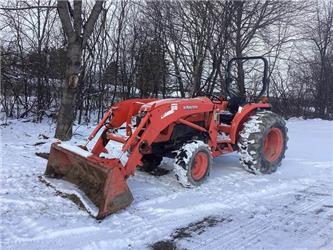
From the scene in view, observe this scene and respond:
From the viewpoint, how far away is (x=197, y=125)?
625cm

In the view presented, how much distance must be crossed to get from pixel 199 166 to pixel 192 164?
201 mm

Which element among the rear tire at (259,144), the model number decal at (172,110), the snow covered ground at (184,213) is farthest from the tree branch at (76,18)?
the rear tire at (259,144)

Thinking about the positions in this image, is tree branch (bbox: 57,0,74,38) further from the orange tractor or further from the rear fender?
the rear fender

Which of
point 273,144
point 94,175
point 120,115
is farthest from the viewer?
point 273,144

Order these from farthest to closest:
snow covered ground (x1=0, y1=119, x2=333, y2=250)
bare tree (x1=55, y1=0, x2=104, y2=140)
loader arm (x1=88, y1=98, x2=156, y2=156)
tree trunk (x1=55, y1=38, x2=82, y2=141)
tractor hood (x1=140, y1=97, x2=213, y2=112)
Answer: tree trunk (x1=55, y1=38, x2=82, y2=141)
bare tree (x1=55, y1=0, x2=104, y2=140)
loader arm (x1=88, y1=98, x2=156, y2=156)
tractor hood (x1=140, y1=97, x2=213, y2=112)
snow covered ground (x1=0, y1=119, x2=333, y2=250)

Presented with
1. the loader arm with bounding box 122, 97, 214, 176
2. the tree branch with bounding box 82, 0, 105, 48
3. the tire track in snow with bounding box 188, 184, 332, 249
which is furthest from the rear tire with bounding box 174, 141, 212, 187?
the tree branch with bounding box 82, 0, 105, 48

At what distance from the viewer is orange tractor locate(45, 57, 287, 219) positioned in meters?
4.76

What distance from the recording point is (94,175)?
4836 millimetres

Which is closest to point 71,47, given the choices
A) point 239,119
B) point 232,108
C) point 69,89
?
point 69,89

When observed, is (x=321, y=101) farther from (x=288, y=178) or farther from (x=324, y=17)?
(x=288, y=178)

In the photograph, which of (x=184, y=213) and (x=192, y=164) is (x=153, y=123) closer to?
(x=192, y=164)

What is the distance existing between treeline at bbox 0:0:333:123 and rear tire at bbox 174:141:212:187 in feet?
21.5

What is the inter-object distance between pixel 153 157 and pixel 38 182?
5.96 ft

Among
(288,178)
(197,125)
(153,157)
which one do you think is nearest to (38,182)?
(153,157)
